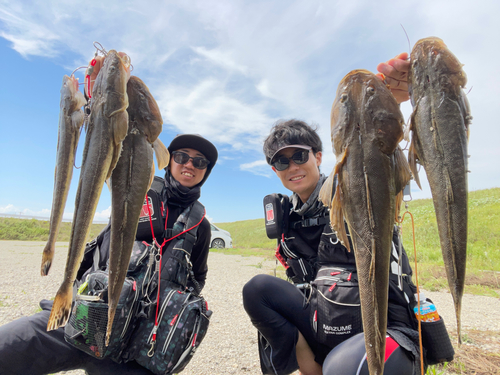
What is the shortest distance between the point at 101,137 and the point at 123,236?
0.63 meters

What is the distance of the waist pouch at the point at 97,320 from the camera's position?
2404mm

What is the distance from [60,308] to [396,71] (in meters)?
2.71

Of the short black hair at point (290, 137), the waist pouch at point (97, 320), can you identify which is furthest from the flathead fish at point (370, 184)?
the waist pouch at point (97, 320)

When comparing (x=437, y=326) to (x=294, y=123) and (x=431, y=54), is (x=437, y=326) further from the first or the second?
(x=294, y=123)

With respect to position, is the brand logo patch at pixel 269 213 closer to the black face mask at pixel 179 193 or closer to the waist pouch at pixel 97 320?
the black face mask at pixel 179 193

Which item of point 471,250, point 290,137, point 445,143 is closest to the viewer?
point 445,143

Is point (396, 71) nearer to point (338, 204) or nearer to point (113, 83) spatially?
point (338, 204)

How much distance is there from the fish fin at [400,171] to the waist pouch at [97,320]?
8.07ft

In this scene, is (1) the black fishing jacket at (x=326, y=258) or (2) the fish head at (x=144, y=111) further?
(1) the black fishing jacket at (x=326, y=258)

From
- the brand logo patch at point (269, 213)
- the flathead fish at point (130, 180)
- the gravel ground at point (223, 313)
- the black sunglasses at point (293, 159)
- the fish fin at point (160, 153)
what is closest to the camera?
the flathead fish at point (130, 180)

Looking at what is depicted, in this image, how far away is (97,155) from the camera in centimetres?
170

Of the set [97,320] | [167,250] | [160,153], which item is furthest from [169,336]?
[160,153]

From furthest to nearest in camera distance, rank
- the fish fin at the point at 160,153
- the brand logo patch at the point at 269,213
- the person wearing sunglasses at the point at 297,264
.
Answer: the brand logo patch at the point at 269,213 < the person wearing sunglasses at the point at 297,264 < the fish fin at the point at 160,153

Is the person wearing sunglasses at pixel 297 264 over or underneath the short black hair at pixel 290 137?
underneath
